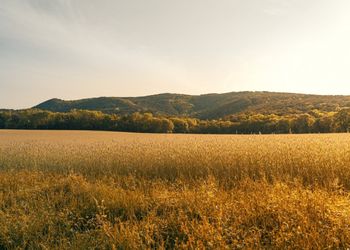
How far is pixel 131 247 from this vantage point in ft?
15.2

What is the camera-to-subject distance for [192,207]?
602 centimetres

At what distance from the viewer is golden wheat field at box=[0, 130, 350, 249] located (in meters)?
4.68

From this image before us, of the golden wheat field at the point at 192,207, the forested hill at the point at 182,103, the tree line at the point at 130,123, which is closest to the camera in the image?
the golden wheat field at the point at 192,207

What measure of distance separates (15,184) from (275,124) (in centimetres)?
4864

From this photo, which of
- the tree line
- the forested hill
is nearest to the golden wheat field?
the tree line

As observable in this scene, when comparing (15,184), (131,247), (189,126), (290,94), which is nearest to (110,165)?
(15,184)

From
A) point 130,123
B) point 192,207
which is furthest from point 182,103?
point 192,207

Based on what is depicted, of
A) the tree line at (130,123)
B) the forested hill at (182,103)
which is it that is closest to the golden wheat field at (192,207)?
the tree line at (130,123)

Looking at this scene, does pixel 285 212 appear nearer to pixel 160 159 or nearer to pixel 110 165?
pixel 160 159

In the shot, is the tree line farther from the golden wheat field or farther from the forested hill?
the forested hill

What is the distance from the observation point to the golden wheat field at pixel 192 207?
4684 millimetres

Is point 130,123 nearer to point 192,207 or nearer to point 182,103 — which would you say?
point 192,207

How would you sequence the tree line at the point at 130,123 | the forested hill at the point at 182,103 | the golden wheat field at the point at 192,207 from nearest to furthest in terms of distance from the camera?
the golden wheat field at the point at 192,207
the tree line at the point at 130,123
the forested hill at the point at 182,103

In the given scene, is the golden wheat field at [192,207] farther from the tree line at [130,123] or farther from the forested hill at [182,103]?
the forested hill at [182,103]
